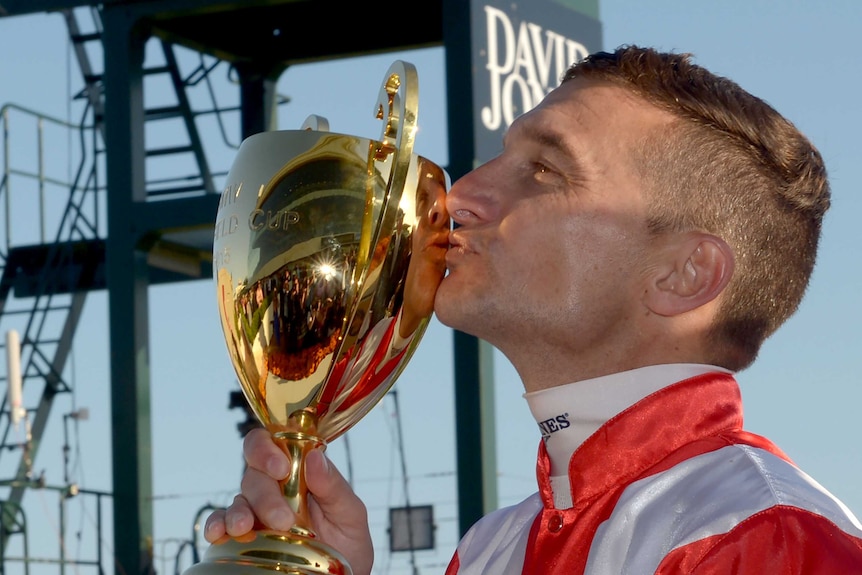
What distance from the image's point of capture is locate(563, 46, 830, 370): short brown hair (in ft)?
7.39

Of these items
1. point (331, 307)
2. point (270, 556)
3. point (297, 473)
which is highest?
point (331, 307)

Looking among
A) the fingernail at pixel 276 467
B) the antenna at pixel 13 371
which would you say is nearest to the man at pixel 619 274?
the fingernail at pixel 276 467

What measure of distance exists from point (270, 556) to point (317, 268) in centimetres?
38

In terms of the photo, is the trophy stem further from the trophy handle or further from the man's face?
the man's face

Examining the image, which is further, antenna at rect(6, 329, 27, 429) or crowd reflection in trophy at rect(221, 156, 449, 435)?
antenna at rect(6, 329, 27, 429)

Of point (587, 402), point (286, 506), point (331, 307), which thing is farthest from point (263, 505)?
point (587, 402)

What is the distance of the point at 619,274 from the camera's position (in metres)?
2.23

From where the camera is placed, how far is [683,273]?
222 centimetres

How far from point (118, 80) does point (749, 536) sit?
6.20m

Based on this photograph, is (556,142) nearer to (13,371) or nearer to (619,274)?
(619,274)

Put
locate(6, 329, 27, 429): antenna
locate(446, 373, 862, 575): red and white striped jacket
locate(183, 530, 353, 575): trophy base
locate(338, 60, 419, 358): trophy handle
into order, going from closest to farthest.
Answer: locate(446, 373, 862, 575): red and white striped jacket, locate(183, 530, 353, 575): trophy base, locate(338, 60, 419, 358): trophy handle, locate(6, 329, 27, 429): antenna

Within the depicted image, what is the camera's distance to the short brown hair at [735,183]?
2.25m

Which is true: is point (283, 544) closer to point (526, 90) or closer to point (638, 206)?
point (638, 206)

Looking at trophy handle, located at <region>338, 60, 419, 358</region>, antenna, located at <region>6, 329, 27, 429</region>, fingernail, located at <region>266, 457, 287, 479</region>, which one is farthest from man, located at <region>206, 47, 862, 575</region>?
antenna, located at <region>6, 329, 27, 429</region>
